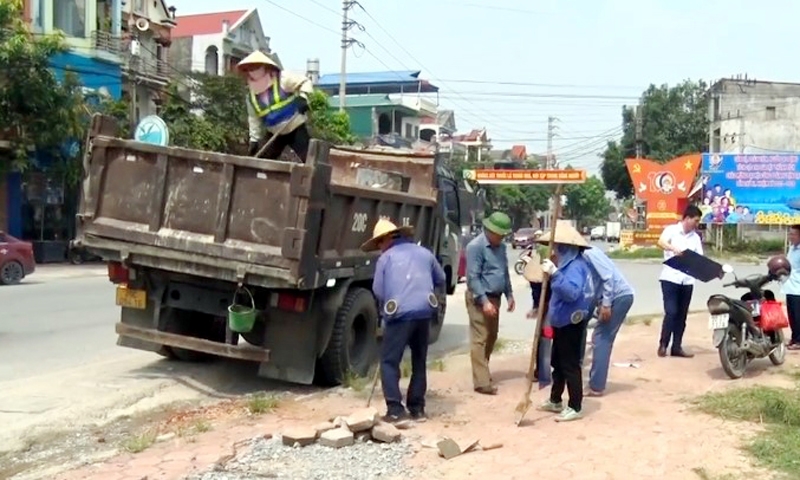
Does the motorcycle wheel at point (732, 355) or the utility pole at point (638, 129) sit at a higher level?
the utility pole at point (638, 129)

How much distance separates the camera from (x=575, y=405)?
720 centimetres

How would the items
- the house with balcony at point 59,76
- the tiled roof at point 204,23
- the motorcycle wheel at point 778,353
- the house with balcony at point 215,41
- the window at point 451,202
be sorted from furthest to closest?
the tiled roof at point 204,23 → the house with balcony at point 215,41 → the house with balcony at point 59,76 → the window at point 451,202 → the motorcycle wheel at point 778,353

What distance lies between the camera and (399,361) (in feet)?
23.2

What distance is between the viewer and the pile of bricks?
606cm

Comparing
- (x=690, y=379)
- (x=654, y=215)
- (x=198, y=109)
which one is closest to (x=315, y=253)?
(x=690, y=379)

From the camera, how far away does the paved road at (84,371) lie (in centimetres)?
745

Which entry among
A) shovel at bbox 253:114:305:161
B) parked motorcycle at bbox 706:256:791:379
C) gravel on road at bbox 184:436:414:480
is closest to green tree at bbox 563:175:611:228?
parked motorcycle at bbox 706:256:791:379

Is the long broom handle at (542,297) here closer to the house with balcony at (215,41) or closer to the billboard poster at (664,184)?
the billboard poster at (664,184)

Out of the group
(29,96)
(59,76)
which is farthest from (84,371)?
(59,76)

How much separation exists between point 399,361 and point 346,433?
3.47ft

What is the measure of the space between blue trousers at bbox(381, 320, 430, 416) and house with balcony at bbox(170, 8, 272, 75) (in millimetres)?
37068

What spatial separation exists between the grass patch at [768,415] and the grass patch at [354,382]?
2894 mm

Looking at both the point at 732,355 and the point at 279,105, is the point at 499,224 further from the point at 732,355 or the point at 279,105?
the point at 732,355

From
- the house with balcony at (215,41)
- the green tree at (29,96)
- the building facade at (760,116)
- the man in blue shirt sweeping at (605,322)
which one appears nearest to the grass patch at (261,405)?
the man in blue shirt sweeping at (605,322)
